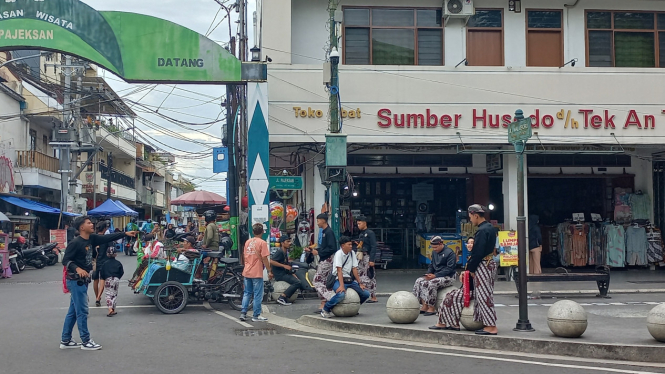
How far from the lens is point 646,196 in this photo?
20.8 m

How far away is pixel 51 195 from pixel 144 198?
27054 mm

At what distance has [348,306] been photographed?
37.3ft

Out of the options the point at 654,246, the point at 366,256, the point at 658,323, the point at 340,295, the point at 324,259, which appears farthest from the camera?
the point at 654,246

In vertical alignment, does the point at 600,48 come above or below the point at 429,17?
below

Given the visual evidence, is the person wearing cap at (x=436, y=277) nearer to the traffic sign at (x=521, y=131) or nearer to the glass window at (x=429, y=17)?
the traffic sign at (x=521, y=131)

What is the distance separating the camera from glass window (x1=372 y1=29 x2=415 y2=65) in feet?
61.9

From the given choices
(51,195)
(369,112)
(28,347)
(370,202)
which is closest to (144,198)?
(51,195)

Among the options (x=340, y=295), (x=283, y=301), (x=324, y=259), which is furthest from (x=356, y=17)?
(x=340, y=295)

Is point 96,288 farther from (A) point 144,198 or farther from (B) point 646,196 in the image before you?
(A) point 144,198

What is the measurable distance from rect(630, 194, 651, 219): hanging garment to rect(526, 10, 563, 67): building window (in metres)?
5.23

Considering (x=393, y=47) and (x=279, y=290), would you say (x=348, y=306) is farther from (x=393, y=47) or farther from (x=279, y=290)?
(x=393, y=47)

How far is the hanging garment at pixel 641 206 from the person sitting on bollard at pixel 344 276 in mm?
12831

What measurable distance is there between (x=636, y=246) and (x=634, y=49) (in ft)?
19.8

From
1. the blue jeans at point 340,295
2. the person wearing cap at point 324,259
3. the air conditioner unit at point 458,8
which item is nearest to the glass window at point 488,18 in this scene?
the air conditioner unit at point 458,8
